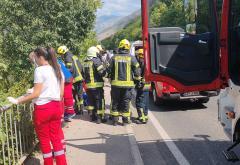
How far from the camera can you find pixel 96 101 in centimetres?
972

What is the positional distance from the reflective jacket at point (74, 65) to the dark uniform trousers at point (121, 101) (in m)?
1.32

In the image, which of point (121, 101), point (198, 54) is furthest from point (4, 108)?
point (121, 101)

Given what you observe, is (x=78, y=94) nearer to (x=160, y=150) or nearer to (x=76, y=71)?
(x=76, y=71)

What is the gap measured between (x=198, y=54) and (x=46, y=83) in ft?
6.69

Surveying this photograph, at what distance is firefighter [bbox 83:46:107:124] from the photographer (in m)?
9.65

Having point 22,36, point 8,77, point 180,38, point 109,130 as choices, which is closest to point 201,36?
point 180,38

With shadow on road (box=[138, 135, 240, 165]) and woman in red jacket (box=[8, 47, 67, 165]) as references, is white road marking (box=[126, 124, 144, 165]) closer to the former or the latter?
shadow on road (box=[138, 135, 240, 165])

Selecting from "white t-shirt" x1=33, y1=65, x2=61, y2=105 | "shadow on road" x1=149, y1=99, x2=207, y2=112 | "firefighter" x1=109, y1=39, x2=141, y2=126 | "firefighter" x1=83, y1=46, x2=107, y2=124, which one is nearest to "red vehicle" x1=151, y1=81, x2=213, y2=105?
"shadow on road" x1=149, y1=99, x2=207, y2=112

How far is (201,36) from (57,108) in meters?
2.10

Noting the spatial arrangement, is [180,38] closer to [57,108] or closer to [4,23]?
[57,108]

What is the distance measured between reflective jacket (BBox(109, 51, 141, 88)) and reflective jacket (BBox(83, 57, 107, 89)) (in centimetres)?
60

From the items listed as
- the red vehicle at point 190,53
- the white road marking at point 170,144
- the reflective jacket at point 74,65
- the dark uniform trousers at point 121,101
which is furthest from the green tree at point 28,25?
the red vehicle at point 190,53

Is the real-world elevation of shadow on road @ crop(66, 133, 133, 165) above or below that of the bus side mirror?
below

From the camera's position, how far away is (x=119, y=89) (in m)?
9.16
